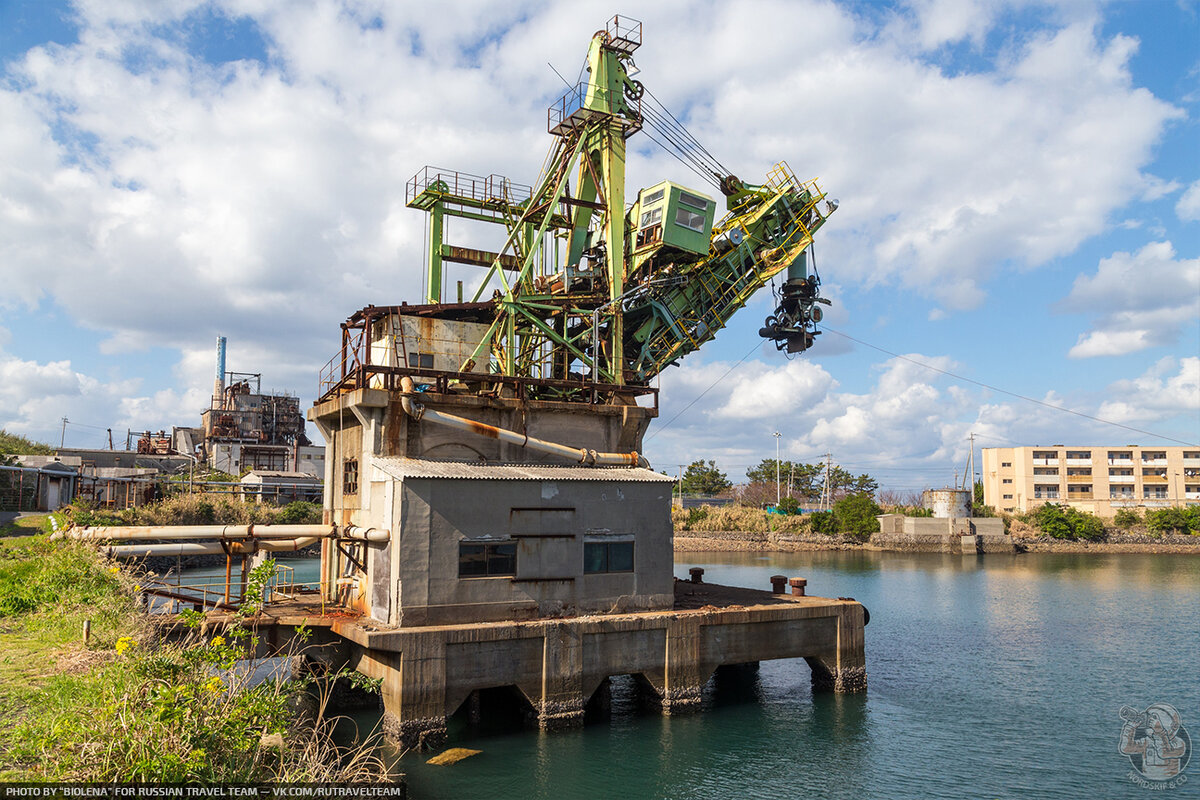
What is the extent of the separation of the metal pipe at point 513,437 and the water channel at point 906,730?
6917 mm

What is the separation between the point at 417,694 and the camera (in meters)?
17.8

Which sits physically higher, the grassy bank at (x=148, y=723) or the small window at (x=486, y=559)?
the small window at (x=486, y=559)

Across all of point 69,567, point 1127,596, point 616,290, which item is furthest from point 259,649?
point 1127,596

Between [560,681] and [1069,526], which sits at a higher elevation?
[560,681]

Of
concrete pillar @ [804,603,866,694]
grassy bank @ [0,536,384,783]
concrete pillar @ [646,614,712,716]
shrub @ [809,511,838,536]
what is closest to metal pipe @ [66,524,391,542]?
grassy bank @ [0,536,384,783]

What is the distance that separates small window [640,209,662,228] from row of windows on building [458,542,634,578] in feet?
39.2

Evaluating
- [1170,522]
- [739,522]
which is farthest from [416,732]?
[1170,522]

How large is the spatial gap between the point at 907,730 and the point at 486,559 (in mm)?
11960

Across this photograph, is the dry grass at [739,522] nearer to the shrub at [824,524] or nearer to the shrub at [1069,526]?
the shrub at [824,524]

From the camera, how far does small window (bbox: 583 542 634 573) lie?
21417 mm

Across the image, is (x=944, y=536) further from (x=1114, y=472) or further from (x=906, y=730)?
(x=906, y=730)

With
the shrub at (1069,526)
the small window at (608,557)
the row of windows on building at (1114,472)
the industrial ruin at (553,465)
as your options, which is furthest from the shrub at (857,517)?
the small window at (608,557)

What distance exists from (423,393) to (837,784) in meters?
13.6

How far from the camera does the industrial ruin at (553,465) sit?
63.2 feet
